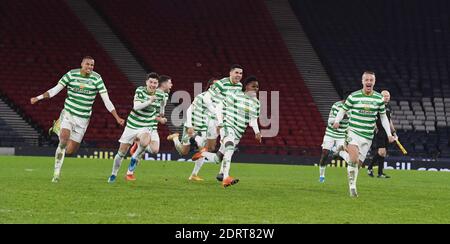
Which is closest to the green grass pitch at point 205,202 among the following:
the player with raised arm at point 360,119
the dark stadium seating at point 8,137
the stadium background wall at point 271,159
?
the player with raised arm at point 360,119

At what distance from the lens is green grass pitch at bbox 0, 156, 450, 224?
11586mm

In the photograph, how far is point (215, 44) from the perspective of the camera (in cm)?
4409

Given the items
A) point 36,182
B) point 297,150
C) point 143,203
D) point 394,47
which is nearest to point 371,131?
point 143,203

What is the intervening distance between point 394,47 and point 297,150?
37.8 ft

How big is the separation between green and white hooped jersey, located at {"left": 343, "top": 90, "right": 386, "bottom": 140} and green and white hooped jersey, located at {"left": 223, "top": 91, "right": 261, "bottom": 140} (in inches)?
94.2

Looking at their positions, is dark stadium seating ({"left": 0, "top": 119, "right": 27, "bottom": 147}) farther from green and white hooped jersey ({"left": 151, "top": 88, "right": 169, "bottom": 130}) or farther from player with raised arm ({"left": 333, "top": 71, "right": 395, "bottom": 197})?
player with raised arm ({"left": 333, "top": 71, "right": 395, "bottom": 197})

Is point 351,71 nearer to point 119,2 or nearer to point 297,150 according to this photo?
point 297,150

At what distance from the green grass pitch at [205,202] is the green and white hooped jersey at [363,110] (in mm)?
1231

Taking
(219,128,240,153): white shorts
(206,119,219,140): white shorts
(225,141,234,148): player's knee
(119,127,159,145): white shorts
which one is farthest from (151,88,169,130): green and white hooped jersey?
(225,141,234,148): player's knee

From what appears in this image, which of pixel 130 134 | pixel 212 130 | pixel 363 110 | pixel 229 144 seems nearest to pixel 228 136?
pixel 229 144

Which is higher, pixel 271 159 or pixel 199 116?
pixel 199 116

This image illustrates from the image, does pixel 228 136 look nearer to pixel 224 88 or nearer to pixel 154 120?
pixel 224 88

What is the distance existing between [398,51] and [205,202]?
1253 inches
